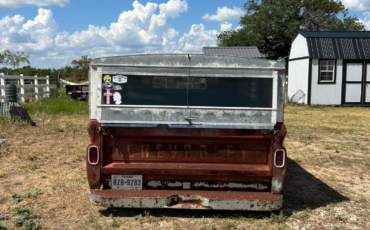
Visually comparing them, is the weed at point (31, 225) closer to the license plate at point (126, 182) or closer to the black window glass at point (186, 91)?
the license plate at point (126, 182)

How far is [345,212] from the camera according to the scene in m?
4.80

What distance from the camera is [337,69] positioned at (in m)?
19.4

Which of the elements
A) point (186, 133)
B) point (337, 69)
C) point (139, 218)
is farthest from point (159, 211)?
point (337, 69)

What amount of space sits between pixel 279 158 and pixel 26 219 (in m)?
3.11

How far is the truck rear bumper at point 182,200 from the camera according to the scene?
4137 millimetres

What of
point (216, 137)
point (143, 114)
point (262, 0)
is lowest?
point (216, 137)

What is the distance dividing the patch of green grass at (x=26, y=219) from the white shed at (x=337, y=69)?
696 inches

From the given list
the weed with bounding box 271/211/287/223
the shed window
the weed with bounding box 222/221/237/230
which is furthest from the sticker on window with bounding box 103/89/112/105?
the shed window

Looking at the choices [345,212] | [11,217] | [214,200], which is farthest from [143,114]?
[345,212]

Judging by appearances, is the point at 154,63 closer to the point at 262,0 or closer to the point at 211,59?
the point at 211,59

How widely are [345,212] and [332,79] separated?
16.3 metres

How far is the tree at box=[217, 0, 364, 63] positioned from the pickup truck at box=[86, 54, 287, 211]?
34.3 metres

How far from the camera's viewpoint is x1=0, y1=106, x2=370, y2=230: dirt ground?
171 inches

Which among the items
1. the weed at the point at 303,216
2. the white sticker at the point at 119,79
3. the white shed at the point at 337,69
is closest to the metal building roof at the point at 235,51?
the white shed at the point at 337,69
